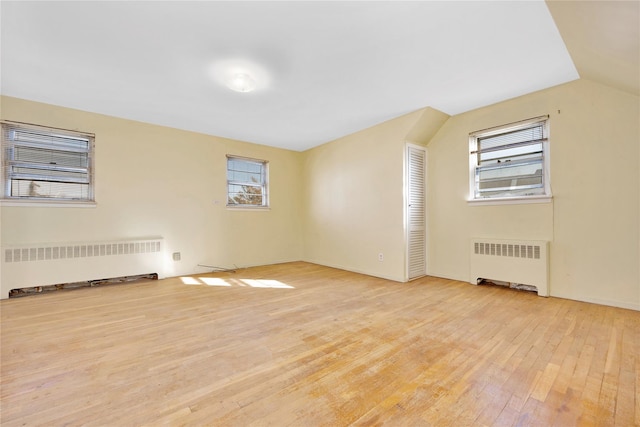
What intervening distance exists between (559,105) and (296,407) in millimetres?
4160

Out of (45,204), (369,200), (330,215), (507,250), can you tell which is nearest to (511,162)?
(507,250)

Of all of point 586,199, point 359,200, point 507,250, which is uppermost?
point 359,200

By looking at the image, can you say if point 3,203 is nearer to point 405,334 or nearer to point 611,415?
point 405,334

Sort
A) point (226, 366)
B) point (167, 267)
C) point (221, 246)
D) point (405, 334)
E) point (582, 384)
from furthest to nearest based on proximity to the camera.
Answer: point (221, 246), point (167, 267), point (405, 334), point (226, 366), point (582, 384)

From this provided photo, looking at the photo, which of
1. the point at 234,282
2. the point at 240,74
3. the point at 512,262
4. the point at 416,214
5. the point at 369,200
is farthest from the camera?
the point at 369,200

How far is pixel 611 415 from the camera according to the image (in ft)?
4.36

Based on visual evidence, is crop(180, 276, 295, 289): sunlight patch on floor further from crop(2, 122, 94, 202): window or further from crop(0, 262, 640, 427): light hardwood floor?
crop(2, 122, 94, 202): window

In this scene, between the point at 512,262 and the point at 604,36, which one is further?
the point at 512,262

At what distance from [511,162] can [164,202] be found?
5276mm

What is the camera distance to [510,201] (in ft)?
11.6

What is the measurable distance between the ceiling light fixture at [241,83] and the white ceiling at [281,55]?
10cm

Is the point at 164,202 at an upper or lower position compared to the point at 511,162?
lower

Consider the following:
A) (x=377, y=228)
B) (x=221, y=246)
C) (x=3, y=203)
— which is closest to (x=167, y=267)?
(x=221, y=246)

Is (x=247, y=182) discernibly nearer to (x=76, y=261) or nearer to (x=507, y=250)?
(x=76, y=261)
